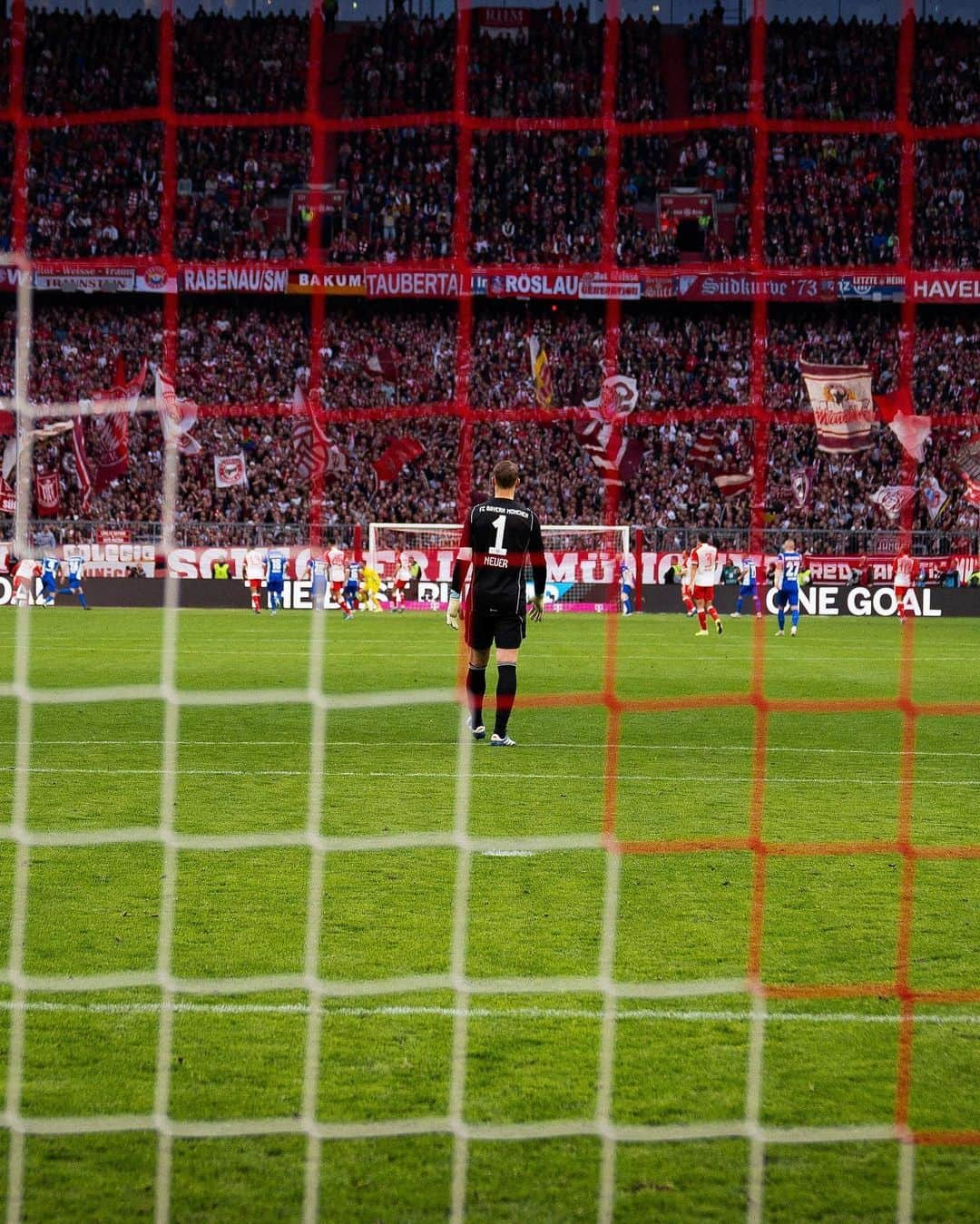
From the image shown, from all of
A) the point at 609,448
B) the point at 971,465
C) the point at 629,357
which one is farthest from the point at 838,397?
the point at 629,357

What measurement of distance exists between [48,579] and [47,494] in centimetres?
187

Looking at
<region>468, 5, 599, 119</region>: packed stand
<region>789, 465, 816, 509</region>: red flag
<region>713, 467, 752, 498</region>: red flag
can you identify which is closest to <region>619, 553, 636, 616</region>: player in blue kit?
<region>713, 467, 752, 498</region>: red flag

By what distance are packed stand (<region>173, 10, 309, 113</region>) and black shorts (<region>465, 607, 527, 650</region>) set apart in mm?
25366

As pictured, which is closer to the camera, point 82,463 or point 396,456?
point 82,463

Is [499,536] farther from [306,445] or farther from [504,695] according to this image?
[306,445]

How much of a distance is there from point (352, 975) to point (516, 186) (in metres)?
32.7

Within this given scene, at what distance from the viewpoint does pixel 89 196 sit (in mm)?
34312

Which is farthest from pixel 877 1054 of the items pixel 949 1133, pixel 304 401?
pixel 304 401

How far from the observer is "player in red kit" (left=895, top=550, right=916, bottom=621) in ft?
98.3

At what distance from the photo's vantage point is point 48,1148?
3820mm

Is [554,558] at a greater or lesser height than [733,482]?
lesser

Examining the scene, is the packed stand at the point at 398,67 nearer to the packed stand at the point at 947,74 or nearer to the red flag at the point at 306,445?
the red flag at the point at 306,445

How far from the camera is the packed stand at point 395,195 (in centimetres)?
3634

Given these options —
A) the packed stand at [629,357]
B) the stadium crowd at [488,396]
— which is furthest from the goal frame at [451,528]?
the packed stand at [629,357]
